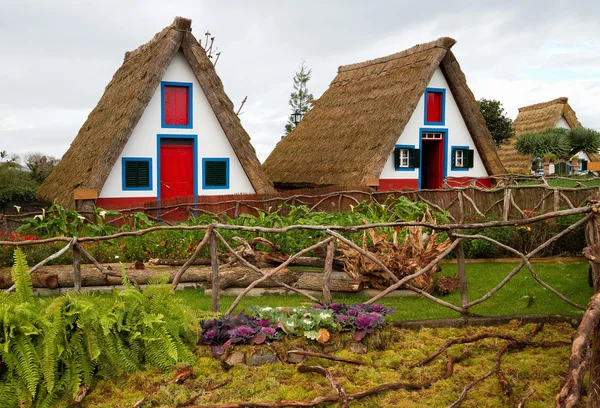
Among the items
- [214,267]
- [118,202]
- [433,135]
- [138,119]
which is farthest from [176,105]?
[214,267]

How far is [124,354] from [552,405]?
3010 mm

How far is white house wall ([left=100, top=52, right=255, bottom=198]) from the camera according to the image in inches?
615

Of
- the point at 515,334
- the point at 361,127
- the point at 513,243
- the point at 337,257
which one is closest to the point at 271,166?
the point at 361,127

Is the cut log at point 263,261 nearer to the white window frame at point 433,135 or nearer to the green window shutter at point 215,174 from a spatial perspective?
the green window shutter at point 215,174

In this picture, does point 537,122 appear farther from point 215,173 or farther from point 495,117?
point 215,173

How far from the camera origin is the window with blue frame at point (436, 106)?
2023cm

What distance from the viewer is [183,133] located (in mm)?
16281

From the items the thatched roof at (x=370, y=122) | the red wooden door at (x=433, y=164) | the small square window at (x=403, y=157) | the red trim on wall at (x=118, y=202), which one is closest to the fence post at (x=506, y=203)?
the thatched roof at (x=370, y=122)

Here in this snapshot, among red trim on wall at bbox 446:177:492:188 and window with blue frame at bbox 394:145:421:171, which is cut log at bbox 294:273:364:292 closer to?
window with blue frame at bbox 394:145:421:171

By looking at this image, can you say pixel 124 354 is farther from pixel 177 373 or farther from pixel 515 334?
pixel 515 334

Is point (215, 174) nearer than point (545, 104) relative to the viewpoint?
Yes

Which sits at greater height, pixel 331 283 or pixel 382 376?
pixel 331 283

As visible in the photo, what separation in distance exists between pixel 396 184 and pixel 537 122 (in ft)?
69.5

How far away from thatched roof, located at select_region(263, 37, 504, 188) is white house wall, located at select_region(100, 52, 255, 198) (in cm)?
364
